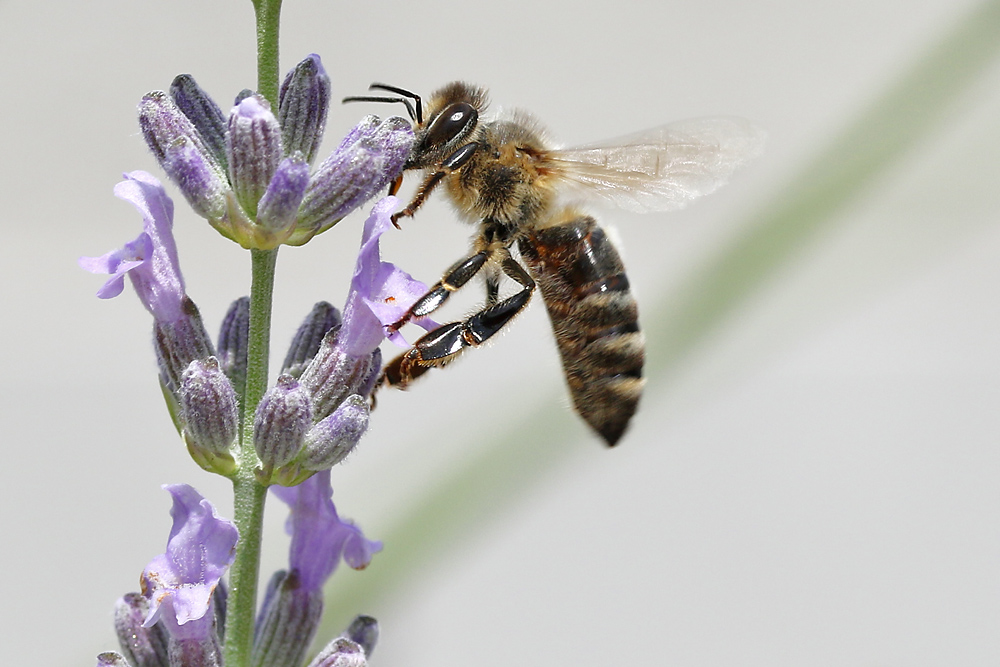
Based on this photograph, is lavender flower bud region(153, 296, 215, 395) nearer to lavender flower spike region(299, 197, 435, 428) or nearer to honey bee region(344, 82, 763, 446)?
lavender flower spike region(299, 197, 435, 428)

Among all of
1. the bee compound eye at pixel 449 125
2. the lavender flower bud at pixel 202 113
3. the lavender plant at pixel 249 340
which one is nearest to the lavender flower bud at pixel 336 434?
the lavender plant at pixel 249 340

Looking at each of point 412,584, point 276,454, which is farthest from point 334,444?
point 412,584

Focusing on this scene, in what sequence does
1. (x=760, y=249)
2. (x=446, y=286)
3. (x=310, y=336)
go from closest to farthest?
(x=310, y=336)
(x=446, y=286)
(x=760, y=249)

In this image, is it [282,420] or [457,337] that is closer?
[282,420]

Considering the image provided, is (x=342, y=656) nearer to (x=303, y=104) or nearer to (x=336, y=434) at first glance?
(x=336, y=434)

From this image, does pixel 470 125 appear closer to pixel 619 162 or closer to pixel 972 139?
pixel 619 162

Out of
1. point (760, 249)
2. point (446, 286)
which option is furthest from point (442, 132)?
point (760, 249)
